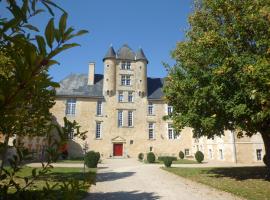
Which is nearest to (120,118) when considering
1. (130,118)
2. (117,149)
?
(130,118)

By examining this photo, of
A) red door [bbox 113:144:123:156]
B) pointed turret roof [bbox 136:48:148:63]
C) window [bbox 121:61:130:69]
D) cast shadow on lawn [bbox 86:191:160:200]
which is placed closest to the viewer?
cast shadow on lawn [bbox 86:191:160:200]

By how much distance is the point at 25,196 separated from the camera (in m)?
1.89

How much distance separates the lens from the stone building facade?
139ft

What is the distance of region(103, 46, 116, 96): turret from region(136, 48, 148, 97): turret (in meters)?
4.16

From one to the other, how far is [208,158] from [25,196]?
41.6 meters

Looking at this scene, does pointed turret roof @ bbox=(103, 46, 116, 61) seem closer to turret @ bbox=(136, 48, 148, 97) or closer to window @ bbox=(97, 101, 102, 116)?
turret @ bbox=(136, 48, 148, 97)

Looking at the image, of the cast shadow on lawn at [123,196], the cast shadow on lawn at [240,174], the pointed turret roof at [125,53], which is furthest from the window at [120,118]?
the cast shadow on lawn at [123,196]

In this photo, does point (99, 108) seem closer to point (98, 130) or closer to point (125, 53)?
point (98, 130)

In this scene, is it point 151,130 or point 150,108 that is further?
point 150,108

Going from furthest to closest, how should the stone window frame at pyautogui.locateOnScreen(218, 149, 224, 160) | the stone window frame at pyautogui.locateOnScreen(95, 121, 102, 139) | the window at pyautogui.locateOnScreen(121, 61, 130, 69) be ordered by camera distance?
the window at pyautogui.locateOnScreen(121, 61, 130, 69), the stone window frame at pyautogui.locateOnScreen(95, 121, 102, 139), the stone window frame at pyautogui.locateOnScreen(218, 149, 224, 160)

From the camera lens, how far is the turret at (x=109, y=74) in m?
43.4

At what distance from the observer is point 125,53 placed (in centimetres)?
4619

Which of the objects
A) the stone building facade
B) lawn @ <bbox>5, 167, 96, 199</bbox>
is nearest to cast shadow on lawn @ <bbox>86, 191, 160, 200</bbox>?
lawn @ <bbox>5, 167, 96, 199</bbox>

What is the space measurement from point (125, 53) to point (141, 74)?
4.98 metres
